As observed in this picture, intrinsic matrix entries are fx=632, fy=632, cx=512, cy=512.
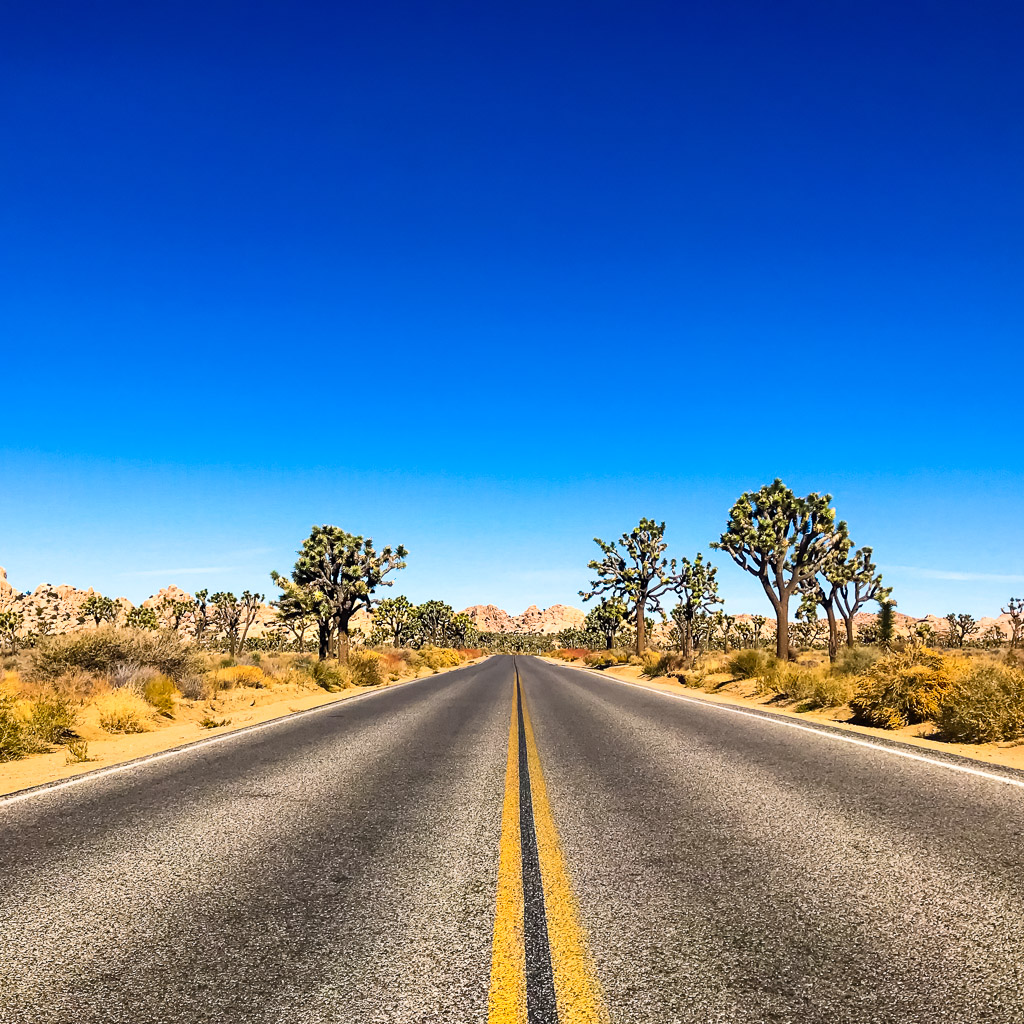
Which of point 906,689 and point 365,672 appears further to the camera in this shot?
point 365,672

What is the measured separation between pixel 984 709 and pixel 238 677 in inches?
Answer: 810

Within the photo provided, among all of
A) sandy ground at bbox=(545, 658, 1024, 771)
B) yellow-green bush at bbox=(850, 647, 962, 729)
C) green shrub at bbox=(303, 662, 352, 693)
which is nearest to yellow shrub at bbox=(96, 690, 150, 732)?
green shrub at bbox=(303, 662, 352, 693)

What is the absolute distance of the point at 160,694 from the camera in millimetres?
14625

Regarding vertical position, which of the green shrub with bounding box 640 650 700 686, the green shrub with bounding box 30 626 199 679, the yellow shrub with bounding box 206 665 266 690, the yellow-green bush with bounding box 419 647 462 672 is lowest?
the yellow-green bush with bounding box 419 647 462 672

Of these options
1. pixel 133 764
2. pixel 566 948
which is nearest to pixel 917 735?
pixel 566 948

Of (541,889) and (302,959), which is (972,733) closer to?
(541,889)

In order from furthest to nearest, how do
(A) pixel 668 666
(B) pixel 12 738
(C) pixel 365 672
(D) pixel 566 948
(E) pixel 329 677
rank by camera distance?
(A) pixel 668 666, (C) pixel 365 672, (E) pixel 329 677, (B) pixel 12 738, (D) pixel 566 948

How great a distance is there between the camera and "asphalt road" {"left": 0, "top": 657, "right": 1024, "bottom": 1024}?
2.72 metres

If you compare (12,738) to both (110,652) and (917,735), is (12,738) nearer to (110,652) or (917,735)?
(110,652)

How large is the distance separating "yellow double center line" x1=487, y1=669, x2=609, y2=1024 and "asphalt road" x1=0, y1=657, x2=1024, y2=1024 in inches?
1.5

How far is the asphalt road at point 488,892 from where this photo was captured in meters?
2.72

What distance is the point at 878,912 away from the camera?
354 centimetres

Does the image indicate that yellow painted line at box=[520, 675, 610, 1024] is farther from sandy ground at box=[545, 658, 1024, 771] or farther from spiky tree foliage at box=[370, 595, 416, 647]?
spiky tree foliage at box=[370, 595, 416, 647]

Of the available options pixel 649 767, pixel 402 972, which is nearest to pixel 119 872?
pixel 402 972
